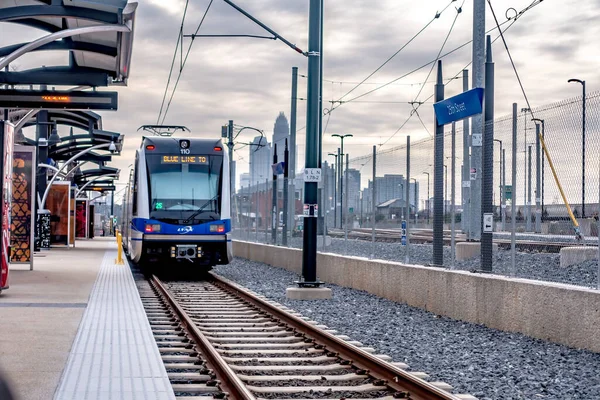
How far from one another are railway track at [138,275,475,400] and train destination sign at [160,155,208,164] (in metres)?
7.25

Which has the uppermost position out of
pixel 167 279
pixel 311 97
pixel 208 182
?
pixel 311 97

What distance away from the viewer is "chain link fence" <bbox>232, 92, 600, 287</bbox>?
10359 mm

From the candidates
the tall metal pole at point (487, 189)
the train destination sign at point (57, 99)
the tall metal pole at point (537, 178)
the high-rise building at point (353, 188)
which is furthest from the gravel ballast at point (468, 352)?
the train destination sign at point (57, 99)

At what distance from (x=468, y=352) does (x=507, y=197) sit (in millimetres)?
4026

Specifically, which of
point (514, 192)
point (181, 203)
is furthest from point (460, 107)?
point (181, 203)

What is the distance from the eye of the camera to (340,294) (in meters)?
17.4

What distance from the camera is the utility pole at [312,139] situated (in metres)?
16.7

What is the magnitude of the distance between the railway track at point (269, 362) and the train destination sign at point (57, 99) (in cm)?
548

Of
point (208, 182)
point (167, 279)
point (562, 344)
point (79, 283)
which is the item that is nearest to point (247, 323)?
point (562, 344)

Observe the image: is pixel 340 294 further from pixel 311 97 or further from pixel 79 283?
pixel 79 283

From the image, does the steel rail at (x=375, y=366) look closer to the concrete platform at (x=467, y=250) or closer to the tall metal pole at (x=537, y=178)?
the tall metal pole at (x=537, y=178)

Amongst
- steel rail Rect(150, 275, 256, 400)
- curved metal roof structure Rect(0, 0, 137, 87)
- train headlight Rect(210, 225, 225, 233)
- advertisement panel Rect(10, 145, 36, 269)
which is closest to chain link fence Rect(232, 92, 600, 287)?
train headlight Rect(210, 225, 225, 233)

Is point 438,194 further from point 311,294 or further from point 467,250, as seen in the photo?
point 467,250

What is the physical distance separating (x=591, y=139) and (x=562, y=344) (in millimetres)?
2320
